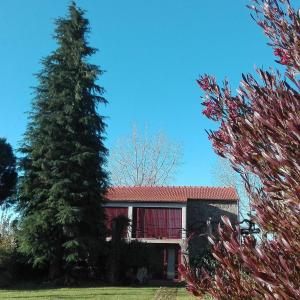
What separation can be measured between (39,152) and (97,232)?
512cm

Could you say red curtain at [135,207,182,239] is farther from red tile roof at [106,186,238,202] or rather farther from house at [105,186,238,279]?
red tile roof at [106,186,238,202]

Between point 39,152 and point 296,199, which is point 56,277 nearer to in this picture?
point 39,152

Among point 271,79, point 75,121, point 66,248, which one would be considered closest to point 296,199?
point 271,79

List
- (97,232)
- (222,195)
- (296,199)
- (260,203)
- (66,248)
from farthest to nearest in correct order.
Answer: (222,195)
(97,232)
(66,248)
(260,203)
(296,199)

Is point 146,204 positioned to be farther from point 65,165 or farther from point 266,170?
point 266,170

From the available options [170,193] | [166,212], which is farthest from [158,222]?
[170,193]

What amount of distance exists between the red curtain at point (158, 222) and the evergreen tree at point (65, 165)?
32.1ft

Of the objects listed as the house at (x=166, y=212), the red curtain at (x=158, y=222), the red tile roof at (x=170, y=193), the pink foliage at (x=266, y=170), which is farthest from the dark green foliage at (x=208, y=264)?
the red tile roof at (x=170, y=193)

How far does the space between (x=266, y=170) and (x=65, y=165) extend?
2307cm

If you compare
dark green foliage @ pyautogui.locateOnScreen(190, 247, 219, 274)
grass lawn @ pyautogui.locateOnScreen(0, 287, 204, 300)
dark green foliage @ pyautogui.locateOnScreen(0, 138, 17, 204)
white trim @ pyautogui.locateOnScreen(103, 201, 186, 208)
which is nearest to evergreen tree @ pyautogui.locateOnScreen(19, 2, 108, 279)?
dark green foliage @ pyautogui.locateOnScreen(0, 138, 17, 204)

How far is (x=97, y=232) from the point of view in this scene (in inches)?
985

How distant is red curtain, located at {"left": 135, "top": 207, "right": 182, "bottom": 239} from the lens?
34.8 meters

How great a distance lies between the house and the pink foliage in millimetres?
31604

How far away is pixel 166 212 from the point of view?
35.2 metres
